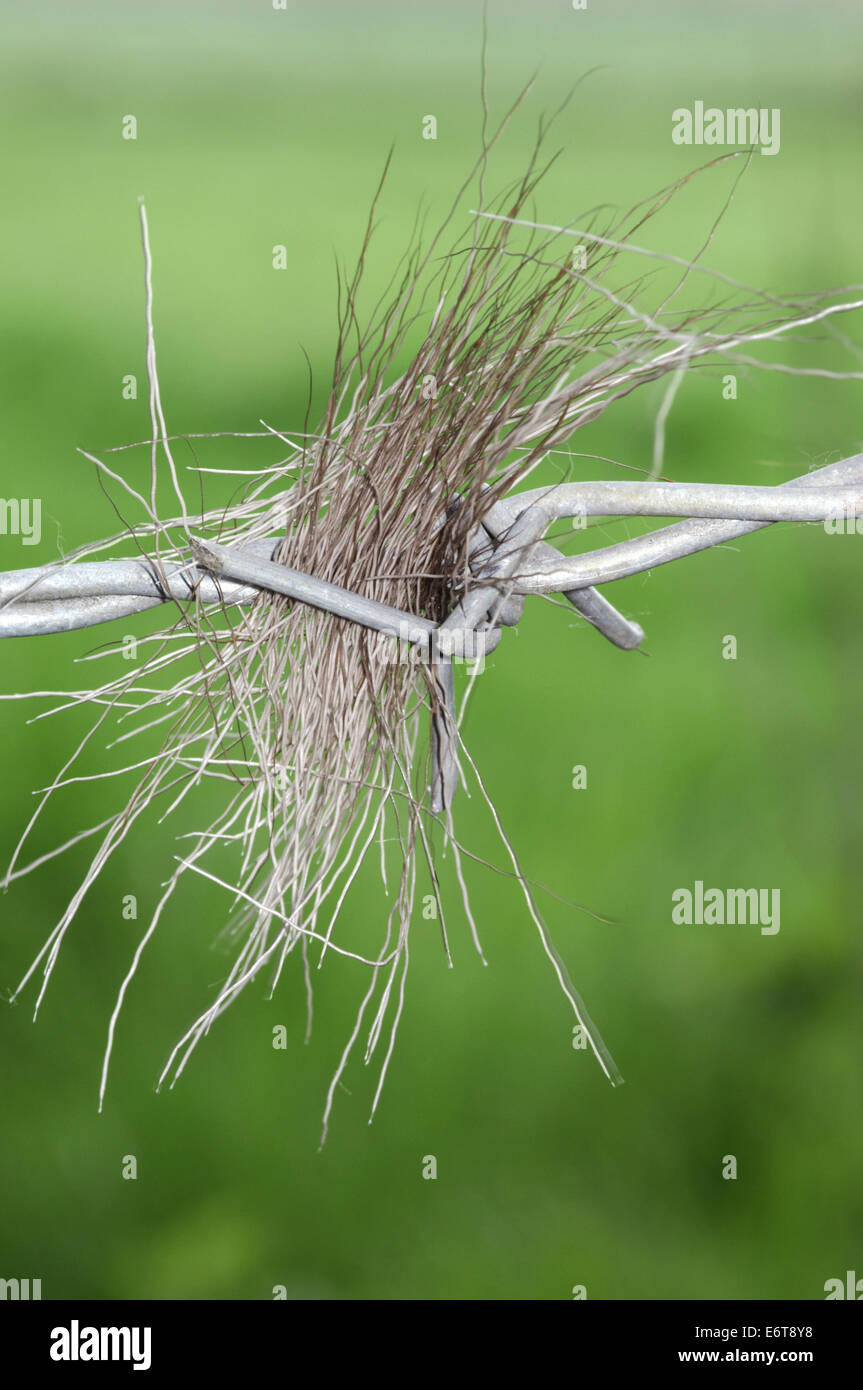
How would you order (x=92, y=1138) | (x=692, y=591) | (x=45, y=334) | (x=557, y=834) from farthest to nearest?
(x=45, y=334), (x=692, y=591), (x=557, y=834), (x=92, y=1138)

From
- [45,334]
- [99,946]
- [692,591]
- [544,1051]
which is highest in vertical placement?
[45,334]

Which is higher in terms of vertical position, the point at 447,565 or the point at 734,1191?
the point at 447,565

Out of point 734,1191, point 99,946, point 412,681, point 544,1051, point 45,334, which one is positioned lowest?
point 734,1191

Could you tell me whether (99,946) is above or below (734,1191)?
above

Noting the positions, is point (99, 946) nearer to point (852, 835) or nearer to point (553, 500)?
point (852, 835)

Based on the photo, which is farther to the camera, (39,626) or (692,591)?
(692,591)

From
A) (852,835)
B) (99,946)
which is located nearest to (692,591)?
(852,835)

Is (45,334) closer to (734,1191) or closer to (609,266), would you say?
(734,1191)

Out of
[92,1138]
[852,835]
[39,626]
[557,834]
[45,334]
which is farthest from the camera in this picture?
[45,334]

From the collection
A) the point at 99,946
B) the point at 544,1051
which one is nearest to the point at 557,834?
the point at 544,1051
